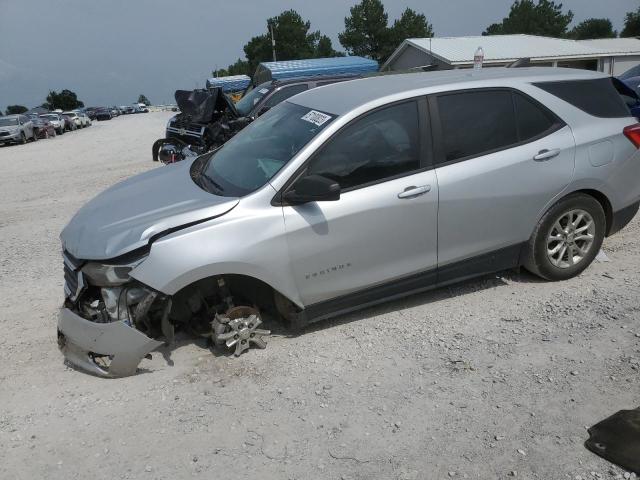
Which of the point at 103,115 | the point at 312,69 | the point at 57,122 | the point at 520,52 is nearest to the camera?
the point at 312,69

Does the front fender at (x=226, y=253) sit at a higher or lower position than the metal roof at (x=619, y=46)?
lower

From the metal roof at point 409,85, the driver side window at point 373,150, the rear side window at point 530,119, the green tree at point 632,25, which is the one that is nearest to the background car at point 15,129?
the metal roof at point 409,85

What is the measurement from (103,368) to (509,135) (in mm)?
3416

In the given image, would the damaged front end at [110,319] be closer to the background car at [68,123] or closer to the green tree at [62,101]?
the background car at [68,123]

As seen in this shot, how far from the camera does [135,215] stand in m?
3.66

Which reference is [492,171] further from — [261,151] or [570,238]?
[261,151]

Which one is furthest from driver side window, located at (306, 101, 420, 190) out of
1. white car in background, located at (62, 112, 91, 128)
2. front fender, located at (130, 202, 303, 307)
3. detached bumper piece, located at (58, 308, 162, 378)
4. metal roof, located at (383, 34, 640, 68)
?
white car in background, located at (62, 112, 91, 128)

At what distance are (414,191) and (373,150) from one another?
41cm

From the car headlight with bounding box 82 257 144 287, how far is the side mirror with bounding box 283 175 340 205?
3.49 feet

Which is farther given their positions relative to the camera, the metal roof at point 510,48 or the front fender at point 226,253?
the metal roof at point 510,48

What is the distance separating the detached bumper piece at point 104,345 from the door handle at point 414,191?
1.95 metres

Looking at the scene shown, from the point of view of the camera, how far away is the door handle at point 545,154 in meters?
4.23

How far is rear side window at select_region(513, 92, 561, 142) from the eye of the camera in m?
4.28

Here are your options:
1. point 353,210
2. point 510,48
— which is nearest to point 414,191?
point 353,210
